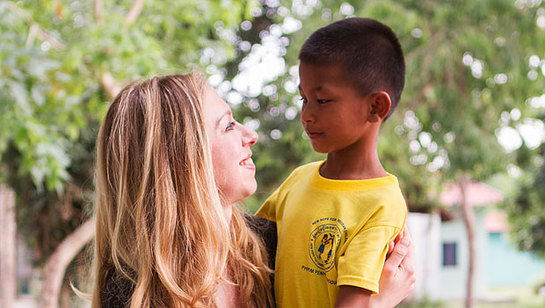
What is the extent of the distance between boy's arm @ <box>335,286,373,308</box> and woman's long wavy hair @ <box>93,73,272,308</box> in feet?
0.99

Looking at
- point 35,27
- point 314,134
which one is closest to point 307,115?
point 314,134

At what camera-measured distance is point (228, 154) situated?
137 cm

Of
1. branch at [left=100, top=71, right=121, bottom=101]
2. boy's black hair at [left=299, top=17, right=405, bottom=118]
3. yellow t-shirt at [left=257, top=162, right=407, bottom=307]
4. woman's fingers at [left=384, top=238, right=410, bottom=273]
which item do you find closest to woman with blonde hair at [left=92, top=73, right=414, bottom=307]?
woman's fingers at [left=384, top=238, right=410, bottom=273]

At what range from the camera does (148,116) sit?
133cm

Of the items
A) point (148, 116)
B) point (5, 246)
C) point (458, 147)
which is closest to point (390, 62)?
point (148, 116)

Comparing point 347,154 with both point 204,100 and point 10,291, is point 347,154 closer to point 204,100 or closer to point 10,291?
point 204,100

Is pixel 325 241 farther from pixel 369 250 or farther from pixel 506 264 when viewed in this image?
pixel 506 264

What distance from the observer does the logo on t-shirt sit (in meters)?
1.25

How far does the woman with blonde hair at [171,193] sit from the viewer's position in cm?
129

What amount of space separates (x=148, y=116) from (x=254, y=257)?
1.45ft

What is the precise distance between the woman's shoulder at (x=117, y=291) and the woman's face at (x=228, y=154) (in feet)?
0.97

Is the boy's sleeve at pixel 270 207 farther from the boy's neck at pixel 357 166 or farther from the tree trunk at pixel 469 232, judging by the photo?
the tree trunk at pixel 469 232

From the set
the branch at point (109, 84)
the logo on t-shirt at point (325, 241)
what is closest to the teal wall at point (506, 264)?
the branch at point (109, 84)

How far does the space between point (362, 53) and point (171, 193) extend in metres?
0.52
